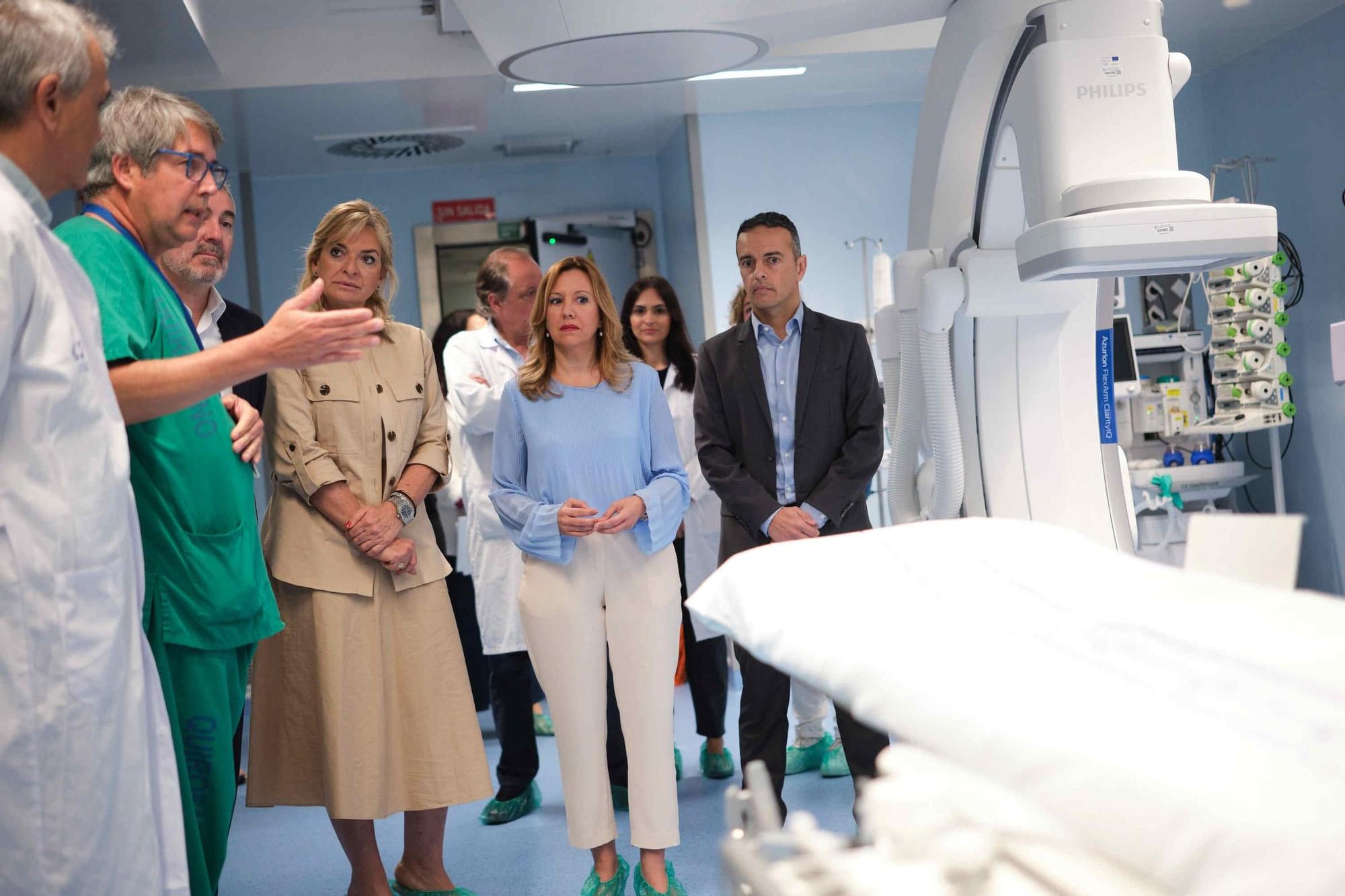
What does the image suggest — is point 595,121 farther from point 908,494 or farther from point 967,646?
point 967,646

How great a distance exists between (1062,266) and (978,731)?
112 centimetres

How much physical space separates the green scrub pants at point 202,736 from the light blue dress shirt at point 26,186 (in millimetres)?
610

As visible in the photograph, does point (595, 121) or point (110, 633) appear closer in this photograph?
point (110, 633)

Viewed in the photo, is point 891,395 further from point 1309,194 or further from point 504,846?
point 1309,194

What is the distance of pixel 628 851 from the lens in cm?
296

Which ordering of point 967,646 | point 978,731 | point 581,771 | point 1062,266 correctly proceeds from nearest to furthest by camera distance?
point 978,731, point 967,646, point 1062,266, point 581,771

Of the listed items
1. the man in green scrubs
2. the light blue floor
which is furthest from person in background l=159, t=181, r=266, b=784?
the light blue floor

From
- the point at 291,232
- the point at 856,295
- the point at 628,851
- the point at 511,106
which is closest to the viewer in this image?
the point at 628,851

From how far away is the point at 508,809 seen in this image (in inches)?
130

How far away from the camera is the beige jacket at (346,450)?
7.92 ft

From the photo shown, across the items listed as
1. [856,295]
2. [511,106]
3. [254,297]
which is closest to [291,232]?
[254,297]

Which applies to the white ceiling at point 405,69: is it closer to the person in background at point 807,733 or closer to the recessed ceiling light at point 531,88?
the recessed ceiling light at point 531,88

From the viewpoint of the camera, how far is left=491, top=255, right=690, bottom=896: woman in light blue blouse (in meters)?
2.54

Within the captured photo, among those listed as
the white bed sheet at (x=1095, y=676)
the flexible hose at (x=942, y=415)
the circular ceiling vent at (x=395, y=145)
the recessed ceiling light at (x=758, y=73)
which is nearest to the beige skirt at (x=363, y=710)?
the flexible hose at (x=942, y=415)
